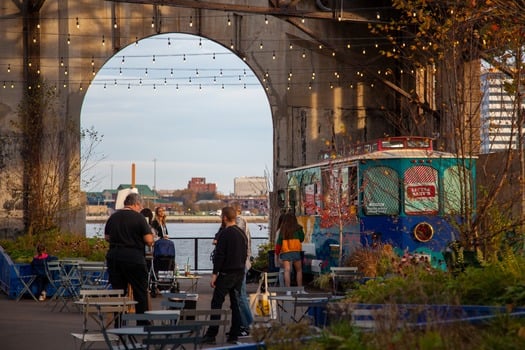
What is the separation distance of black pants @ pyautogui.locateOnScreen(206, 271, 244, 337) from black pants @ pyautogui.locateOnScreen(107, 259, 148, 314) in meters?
0.94

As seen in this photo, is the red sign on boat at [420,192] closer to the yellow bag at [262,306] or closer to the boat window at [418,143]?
the boat window at [418,143]

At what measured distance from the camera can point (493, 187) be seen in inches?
684

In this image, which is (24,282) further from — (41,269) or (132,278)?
(132,278)

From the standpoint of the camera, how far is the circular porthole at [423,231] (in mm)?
23941

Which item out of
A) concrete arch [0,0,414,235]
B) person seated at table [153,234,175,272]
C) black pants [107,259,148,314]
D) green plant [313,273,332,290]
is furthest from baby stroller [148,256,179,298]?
concrete arch [0,0,414,235]

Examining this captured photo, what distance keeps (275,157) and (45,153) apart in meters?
7.62

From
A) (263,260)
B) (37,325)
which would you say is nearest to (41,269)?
(37,325)

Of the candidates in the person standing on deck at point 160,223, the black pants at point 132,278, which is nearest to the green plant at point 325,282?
the person standing on deck at point 160,223

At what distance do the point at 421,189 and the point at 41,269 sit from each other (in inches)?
322

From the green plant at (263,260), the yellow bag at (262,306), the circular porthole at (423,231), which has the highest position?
the circular porthole at (423,231)

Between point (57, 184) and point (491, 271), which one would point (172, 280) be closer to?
point (491, 271)

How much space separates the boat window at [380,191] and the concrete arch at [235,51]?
26.7 feet

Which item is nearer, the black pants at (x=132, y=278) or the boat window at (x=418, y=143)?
the black pants at (x=132, y=278)

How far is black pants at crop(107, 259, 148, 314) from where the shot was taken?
14.7 meters
